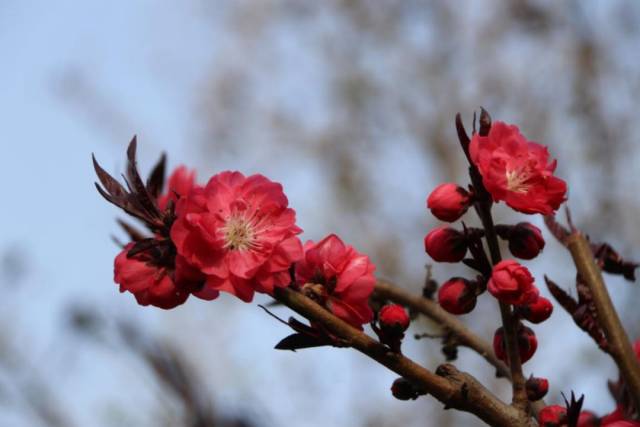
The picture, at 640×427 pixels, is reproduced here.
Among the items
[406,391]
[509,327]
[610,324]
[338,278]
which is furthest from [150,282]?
[610,324]

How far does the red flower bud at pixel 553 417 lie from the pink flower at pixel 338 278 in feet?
0.76

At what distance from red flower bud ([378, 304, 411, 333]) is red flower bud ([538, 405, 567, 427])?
19cm

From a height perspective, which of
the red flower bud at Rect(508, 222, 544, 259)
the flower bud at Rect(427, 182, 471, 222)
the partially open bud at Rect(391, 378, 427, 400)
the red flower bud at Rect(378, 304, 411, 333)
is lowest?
the partially open bud at Rect(391, 378, 427, 400)

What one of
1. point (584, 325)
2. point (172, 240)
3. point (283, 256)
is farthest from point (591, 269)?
point (172, 240)

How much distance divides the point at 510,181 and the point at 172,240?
1.35ft

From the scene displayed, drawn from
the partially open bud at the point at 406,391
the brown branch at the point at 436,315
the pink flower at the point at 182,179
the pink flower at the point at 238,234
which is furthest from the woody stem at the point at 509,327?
the pink flower at the point at 182,179

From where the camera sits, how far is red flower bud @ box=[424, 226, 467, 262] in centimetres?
102

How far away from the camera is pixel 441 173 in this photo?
11.2 metres

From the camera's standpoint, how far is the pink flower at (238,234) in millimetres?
969

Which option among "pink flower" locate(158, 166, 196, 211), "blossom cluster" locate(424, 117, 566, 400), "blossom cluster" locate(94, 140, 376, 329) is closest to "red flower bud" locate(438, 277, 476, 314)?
"blossom cluster" locate(424, 117, 566, 400)

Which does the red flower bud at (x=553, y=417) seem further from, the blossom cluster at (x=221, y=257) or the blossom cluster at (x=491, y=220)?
the blossom cluster at (x=221, y=257)

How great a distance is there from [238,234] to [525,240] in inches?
14.3

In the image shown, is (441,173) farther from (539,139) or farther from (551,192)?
(551,192)

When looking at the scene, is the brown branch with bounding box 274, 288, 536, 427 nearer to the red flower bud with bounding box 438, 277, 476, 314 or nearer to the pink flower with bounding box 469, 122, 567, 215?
the red flower bud with bounding box 438, 277, 476, 314
